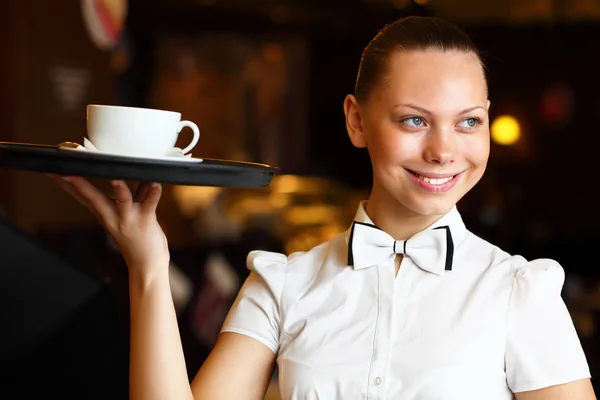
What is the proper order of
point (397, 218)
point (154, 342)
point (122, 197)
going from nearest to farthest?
1. point (122, 197)
2. point (154, 342)
3. point (397, 218)

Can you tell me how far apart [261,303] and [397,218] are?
0.91ft

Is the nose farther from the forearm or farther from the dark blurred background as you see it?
the dark blurred background

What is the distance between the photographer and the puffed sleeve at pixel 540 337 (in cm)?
146

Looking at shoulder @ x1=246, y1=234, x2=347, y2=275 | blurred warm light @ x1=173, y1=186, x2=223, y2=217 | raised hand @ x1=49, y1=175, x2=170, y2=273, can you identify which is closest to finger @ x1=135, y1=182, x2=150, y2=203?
raised hand @ x1=49, y1=175, x2=170, y2=273

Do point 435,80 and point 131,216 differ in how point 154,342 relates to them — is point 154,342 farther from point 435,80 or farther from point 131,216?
point 435,80

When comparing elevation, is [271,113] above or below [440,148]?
below

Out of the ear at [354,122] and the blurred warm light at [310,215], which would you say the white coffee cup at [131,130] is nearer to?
the ear at [354,122]

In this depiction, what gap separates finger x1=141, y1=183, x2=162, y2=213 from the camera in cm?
134

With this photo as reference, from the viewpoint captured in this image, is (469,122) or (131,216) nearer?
(131,216)

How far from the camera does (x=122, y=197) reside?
4.35 feet

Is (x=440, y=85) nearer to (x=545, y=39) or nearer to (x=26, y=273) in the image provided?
(x=26, y=273)

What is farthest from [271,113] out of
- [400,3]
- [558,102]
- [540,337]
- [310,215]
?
[540,337]

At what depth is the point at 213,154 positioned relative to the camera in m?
7.65

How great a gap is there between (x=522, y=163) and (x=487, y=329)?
191 inches
